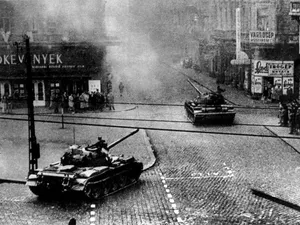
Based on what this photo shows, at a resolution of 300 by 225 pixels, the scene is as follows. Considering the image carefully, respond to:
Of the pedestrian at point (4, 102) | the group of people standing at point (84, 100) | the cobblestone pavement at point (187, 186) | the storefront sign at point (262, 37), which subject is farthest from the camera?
the storefront sign at point (262, 37)

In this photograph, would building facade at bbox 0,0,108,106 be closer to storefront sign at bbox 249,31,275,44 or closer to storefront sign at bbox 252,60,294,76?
storefront sign at bbox 249,31,275,44

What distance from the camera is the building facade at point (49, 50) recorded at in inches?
1273

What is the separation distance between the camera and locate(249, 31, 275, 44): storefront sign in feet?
105

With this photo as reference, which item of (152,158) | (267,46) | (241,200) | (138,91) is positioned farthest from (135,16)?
(241,200)

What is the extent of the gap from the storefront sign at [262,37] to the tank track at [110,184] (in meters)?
17.1

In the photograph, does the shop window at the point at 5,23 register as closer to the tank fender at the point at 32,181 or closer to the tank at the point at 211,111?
the tank at the point at 211,111

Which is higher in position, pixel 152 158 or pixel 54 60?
pixel 54 60

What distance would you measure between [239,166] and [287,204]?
4292mm

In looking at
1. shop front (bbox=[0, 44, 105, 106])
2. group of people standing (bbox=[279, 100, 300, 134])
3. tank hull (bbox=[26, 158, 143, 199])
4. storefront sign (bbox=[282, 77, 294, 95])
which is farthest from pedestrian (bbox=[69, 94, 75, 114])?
tank hull (bbox=[26, 158, 143, 199])

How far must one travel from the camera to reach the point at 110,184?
15.8 meters

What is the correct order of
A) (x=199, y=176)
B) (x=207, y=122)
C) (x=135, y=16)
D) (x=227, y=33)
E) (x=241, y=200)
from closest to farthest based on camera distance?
(x=241, y=200) → (x=199, y=176) → (x=207, y=122) → (x=227, y=33) → (x=135, y=16)

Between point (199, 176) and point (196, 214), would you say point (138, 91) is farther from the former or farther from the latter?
point (196, 214)

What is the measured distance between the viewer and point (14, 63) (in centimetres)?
3241

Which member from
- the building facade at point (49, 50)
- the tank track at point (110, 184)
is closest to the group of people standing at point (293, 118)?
the tank track at point (110, 184)
